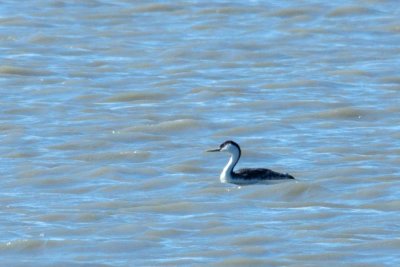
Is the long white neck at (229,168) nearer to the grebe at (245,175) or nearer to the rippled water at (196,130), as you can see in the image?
the grebe at (245,175)

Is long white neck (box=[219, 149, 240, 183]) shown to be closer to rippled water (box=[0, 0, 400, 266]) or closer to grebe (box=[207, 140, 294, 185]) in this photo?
grebe (box=[207, 140, 294, 185])

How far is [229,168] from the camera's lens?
48.6 ft

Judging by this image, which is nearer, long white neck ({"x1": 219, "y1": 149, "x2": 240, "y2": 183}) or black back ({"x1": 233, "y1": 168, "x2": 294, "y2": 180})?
black back ({"x1": 233, "y1": 168, "x2": 294, "y2": 180})

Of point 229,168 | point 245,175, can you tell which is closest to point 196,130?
point 229,168

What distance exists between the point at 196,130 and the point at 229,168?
86.7 inches

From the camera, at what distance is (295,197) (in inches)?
561

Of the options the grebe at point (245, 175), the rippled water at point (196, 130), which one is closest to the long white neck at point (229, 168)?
the grebe at point (245, 175)

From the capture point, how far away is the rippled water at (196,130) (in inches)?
506

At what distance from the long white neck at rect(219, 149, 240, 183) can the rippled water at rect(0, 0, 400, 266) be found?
0.12 m

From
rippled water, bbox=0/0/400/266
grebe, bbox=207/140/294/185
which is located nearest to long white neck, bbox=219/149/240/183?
grebe, bbox=207/140/294/185

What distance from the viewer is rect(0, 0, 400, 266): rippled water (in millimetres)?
12844

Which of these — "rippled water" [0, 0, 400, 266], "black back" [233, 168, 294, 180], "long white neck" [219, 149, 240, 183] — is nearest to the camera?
"rippled water" [0, 0, 400, 266]

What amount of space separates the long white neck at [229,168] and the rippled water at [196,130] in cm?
12

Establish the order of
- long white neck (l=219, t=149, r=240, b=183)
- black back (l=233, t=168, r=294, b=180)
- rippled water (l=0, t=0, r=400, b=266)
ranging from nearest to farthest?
1. rippled water (l=0, t=0, r=400, b=266)
2. black back (l=233, t=168, r=294, b=180)
3. long white neck (l=219, t=149, r=240, b=183)
